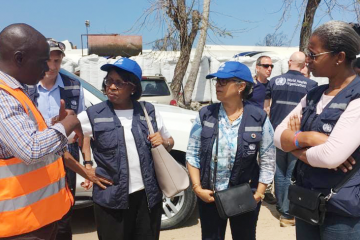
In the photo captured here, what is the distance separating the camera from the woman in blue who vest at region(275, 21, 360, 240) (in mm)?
1938

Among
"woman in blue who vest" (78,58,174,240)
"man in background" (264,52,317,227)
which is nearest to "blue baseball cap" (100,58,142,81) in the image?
"woman in blue who vest" (78,58,174,240)

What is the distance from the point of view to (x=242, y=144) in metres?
2.66

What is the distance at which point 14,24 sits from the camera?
6.12ft

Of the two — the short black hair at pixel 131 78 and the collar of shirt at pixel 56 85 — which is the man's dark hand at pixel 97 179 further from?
the collar of shirt at pixel 56 85

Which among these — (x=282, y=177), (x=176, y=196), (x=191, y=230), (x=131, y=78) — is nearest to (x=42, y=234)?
(x=131, y=78)

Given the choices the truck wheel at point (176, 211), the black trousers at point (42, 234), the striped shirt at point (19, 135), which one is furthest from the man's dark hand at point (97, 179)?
the truck wheel at point (176, 211)

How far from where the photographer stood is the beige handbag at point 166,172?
8.72 ft

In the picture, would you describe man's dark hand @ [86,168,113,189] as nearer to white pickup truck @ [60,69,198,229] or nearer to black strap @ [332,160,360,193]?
black strap @ [332,160,360,193]

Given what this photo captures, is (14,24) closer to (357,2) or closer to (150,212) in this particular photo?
(150,212)

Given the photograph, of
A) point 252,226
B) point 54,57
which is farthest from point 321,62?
point 54,57

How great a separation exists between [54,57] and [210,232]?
1974 millimetres

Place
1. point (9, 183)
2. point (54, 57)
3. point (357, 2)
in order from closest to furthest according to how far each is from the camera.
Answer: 1. point (9, 183)
2. point (54, 57)
3. point (357, 2)

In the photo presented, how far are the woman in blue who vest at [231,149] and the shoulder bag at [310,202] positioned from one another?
21.7 inches

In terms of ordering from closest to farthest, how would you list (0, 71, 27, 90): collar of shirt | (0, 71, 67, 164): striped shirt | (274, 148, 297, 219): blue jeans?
(0, 71, 67, 164): striped shirt
(0, 71, 27, 90): collar of shirt
(274, 148, 297, 219): blue jeans
